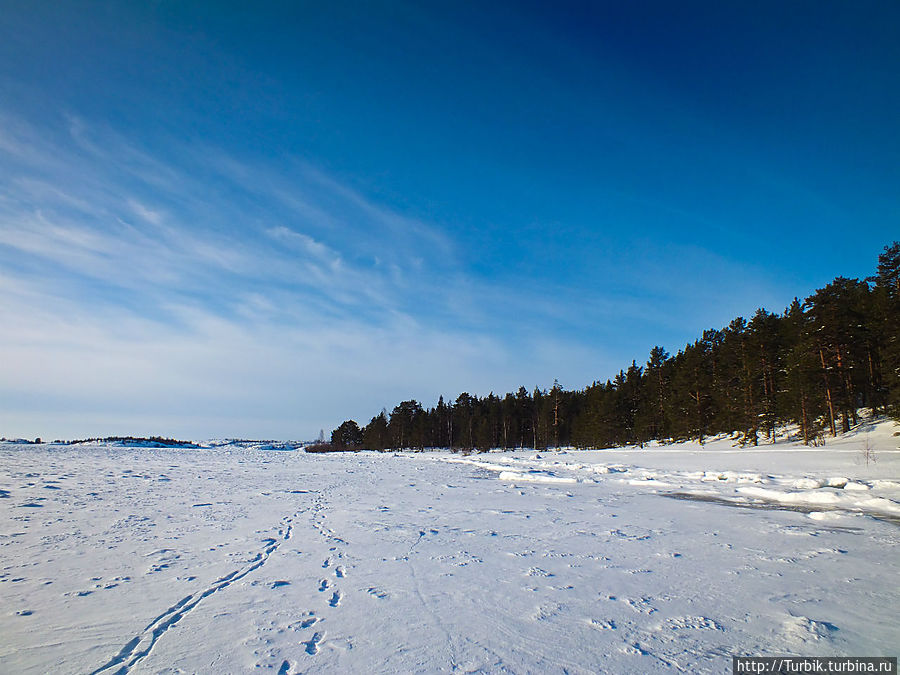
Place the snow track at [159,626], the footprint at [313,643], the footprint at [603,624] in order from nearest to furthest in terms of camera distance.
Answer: the snow track at [159,626]
the footprint at [313,643]
the footprint at [603,624]

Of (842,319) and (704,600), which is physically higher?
(842,319)

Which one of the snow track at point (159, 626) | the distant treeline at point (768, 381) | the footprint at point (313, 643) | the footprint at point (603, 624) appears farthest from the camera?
the distant treeline at point (768, 381)

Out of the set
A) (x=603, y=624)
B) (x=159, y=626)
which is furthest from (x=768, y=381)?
(x=159, y=626)

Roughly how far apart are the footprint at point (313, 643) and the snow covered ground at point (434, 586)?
28 millimetres

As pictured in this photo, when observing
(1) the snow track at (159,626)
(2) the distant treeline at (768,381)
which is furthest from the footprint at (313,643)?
(2) the distant treeline at (768,381)

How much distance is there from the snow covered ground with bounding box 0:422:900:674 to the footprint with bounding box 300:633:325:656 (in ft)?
0.09

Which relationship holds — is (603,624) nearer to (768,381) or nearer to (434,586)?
(434,586)

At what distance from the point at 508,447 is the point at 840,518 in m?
64.7

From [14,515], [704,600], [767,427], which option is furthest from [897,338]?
[14,515]

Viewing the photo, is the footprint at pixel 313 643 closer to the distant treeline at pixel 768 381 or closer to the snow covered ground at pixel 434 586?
the snow covered ground at pixel 434 586

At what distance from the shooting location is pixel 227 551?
6.72m

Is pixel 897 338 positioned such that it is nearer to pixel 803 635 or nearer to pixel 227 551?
pixel 803 635

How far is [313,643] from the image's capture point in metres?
3.77

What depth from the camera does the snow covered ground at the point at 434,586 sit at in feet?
11.9
